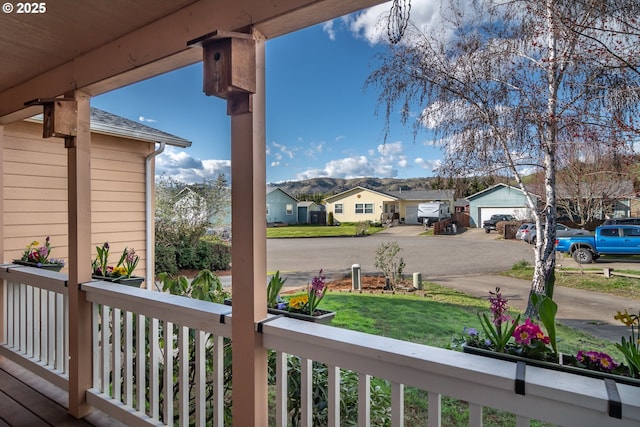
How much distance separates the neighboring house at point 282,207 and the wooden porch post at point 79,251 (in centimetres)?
127

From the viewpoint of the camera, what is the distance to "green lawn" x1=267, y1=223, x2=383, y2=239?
6.49ft

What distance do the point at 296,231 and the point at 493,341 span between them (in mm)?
1155

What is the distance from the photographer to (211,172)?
3.28 meters

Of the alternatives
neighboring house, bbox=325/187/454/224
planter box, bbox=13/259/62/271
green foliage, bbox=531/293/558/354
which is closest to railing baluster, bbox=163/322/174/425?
neighboring house, bbox=325/187/454/224

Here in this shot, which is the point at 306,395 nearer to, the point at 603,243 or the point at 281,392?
the point at 281,392

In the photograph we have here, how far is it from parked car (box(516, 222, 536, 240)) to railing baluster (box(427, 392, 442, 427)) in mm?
704

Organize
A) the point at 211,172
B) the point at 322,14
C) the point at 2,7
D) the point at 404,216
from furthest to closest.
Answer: the point at 211,172 < the point at 404,216 < the point at 2,7 < the point at 322,14

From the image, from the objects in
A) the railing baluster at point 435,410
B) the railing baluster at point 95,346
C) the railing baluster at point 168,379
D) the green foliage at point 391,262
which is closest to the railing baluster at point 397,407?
the railing baluster at point 435,410

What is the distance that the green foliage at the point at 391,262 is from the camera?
1.81 meters

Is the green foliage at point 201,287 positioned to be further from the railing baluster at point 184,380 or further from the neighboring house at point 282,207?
the neighboring house at point 282,207

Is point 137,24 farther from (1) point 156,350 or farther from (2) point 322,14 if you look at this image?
(1) point 156,350

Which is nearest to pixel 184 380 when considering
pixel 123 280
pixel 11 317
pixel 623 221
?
pixel 123 280

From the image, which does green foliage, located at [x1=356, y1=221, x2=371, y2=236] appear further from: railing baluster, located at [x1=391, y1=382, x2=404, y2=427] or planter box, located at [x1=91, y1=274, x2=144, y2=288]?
planter box, located at [x1=91, y1=274, x2=144, y2=288]

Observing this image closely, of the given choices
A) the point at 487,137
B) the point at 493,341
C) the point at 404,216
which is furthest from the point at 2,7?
the point at 493,341
